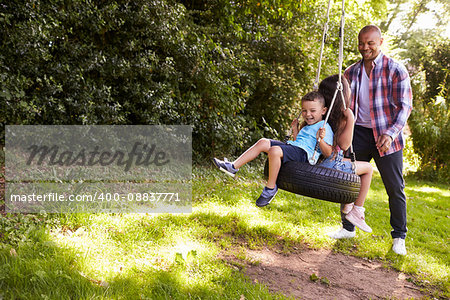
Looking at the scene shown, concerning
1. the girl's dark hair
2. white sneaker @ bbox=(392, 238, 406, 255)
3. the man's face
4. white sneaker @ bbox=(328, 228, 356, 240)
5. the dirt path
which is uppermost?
the man's face

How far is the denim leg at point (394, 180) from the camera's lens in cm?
370

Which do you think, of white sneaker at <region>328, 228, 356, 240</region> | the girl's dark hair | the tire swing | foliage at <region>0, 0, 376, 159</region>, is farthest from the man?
foliage at <region>0, 0, 376, 159</region>

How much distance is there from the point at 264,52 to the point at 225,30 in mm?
1128

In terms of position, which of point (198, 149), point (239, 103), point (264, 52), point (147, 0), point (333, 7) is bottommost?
point (198, 149)

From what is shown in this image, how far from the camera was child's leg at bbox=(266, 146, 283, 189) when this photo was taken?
9.72 feet

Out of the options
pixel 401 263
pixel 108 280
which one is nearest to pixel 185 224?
pixel 108 280

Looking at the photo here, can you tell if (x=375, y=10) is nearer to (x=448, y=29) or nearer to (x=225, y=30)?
(x=225, y=30)

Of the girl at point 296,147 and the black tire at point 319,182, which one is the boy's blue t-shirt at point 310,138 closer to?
the girl at point 296,147

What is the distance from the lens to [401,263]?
3.96 m

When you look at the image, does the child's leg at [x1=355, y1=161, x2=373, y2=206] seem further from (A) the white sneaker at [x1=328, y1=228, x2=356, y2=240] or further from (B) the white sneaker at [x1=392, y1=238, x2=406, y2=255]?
(A) the white sneaker at [x1=328, y1=228, x2=356, y2=240]

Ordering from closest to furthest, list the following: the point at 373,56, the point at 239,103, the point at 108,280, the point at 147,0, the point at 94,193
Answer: the point at 108,280 → the point at 373,56 → the point at 94,193 → the point at 147,0 → the point at 239,103

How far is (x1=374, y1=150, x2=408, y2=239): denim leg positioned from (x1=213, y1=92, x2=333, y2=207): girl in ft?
2.86

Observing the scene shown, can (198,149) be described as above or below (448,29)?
below

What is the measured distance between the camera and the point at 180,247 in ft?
11.6
